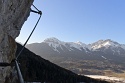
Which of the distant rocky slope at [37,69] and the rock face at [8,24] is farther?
the distant rocky slope at [37,69]

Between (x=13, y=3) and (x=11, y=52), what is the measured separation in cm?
342

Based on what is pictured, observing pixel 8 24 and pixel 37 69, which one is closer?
pixel 8 24

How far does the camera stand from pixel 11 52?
13633 mm

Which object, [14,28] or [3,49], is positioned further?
[14,28]

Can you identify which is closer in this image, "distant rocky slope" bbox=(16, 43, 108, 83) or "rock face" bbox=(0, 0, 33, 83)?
"rock face" bbox=(0, 0, 33, 83)

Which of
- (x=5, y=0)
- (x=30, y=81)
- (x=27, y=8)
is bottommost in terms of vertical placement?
(x=30, y=81)

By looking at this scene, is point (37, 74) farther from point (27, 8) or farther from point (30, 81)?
point (27, 8)

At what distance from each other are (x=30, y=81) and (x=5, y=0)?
59307 millimetres

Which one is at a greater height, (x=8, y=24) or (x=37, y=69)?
(x=8, y=24)

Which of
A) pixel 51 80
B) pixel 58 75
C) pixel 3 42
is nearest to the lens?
pixel 3 42

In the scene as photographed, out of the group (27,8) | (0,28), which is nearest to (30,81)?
(27,8)

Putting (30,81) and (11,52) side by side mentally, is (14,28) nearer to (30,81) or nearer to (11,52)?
(11,52)

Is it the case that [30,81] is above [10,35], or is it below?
below

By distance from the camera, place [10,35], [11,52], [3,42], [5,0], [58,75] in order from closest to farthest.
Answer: [5,0], [3,42], [10,35], [11,52], [58,75]
